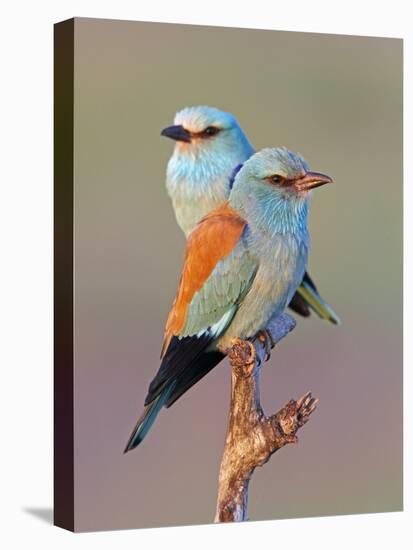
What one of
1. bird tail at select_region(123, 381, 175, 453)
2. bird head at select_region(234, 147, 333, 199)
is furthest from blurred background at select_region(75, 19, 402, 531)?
bird head at select_region(234, 147, 333, 199)

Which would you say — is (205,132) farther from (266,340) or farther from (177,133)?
(266,340)

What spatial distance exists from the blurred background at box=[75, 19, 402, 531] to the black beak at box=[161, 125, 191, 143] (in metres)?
0.05

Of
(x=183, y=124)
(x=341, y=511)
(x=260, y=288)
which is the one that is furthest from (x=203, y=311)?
(x=341, y=511)

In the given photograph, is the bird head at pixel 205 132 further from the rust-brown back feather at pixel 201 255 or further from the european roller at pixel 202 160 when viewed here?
the rust-brown back feather at pixel 201 255

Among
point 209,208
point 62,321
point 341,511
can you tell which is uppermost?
point 209,208

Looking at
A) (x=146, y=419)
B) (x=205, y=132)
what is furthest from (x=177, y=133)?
(x=146, y=419)

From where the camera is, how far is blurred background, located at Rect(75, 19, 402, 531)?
286 inches

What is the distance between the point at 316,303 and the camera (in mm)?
8070

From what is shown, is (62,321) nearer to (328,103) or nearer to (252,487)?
(252,487)

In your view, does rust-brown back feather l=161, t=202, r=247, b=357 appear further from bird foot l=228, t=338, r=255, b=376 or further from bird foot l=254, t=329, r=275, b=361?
bird foot l=254, t=329, r=275, b=361

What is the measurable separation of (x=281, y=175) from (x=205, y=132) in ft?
1.54

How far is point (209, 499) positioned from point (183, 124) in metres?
1.94

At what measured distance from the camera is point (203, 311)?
293 inches

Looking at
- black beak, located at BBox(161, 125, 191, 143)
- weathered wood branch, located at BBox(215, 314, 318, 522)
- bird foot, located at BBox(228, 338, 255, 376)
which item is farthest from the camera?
black beak, located at BBox(161, 125, 191, 143)
